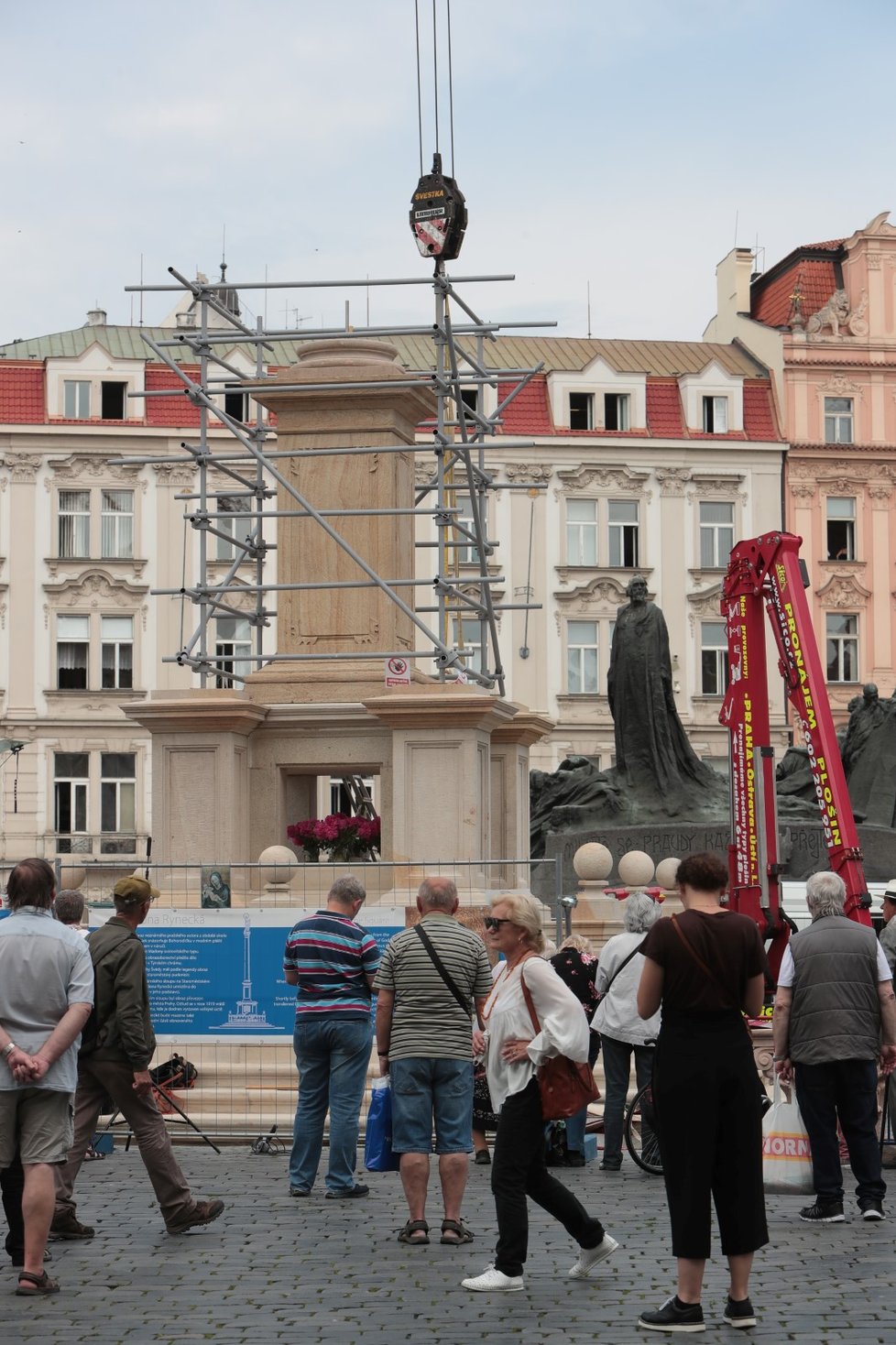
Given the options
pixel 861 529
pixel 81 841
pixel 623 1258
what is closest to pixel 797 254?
pixel 861 529

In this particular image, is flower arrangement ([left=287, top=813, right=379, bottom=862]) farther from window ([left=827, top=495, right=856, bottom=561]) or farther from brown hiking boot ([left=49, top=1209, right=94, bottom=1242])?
window ([left=827, top=495, right=856, bottom=561])

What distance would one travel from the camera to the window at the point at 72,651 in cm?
4903

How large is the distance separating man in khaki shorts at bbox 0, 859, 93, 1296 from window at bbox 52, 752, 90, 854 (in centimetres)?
4039

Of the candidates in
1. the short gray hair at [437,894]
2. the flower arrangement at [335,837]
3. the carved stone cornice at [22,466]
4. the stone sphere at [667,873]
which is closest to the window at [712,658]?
the carved stone cornice at [22,466]

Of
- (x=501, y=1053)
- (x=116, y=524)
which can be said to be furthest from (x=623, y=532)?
(x=501, y=1053)

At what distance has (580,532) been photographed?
167ft

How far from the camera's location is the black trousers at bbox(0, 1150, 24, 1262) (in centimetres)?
855

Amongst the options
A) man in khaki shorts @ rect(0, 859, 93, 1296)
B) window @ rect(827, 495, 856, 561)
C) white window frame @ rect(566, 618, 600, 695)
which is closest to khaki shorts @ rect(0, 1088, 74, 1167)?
man in khaki shorts @ rect(0, 859, 93, 1296)

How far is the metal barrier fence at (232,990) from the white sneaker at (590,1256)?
15.6ft

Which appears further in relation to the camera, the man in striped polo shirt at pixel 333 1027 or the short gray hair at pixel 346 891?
the man in striped polo shirt at pixel 333 1027

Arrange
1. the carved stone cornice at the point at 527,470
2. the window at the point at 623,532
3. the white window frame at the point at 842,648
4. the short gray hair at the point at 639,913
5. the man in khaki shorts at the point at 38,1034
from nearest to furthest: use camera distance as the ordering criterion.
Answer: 1. the man in khaki shorts at the point at 38,1034
2. the short gray hair at the point at 639,913
3. the carved stone cornice at the point at 527,470
4. the white window frame at the point at 842,648
5. the window at the point at 623,532

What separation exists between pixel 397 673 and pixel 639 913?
4.79m

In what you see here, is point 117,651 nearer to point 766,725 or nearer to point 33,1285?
point 766,725

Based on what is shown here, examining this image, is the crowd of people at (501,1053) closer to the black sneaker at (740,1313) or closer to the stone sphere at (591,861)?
the black sneaker at (740,1313)
